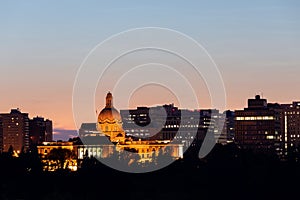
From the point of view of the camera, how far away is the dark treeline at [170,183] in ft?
245

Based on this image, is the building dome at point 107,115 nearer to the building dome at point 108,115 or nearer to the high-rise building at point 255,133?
the building dome at point 108,115

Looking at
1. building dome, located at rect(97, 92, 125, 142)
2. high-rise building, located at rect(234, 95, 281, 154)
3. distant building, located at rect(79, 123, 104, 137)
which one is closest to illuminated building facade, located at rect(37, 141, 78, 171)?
distant building, located at rect(79, 123, 104, 137)

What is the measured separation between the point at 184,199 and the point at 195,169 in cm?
2143

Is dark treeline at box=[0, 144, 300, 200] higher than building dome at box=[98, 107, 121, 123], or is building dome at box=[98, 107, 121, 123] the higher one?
building dome at box=[98, 107, 121, 123]

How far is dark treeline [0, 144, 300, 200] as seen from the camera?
74.6 m

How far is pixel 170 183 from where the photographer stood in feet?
268

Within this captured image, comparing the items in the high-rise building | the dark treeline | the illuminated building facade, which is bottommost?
the dark treeline

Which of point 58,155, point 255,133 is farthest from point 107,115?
point 255,133

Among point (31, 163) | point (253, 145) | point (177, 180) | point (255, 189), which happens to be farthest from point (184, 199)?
point (253, 145)

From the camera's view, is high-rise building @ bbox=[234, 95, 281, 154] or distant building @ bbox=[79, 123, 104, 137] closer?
distant building @ bbox=[79, 123, 104, 137]

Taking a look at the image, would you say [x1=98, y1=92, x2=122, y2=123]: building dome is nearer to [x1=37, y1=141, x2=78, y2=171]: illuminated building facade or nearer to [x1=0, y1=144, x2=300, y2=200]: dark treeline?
[x1=37, y1=141, x2=78, y2=171]: illuminated building facade

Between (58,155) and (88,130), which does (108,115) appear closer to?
(88,130)

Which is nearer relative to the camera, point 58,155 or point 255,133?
point 58,155

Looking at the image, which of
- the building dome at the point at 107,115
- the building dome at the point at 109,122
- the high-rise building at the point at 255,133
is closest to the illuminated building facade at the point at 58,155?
the building dome at the point at 109,122
